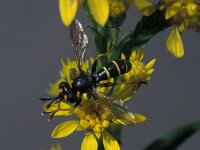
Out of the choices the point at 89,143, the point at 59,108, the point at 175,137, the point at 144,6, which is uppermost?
the point at 144,6

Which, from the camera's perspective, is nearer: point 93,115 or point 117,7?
point 117,7

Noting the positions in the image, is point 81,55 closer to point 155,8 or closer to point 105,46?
point 105,46

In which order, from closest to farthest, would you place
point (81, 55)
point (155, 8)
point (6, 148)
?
1. point (155, 8)
2. point (81, 55)
3. point (6, 148)

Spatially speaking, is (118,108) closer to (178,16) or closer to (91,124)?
(91,124)

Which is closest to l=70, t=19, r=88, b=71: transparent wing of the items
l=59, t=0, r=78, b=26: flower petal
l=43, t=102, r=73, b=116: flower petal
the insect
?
the insect

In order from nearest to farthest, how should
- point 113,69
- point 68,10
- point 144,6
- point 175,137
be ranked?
point 68,10 < point 144,6 < point 113,69 < point 175,137

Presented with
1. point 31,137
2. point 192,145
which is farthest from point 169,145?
point 192,145

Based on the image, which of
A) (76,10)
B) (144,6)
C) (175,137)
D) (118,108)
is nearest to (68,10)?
(76,10)
